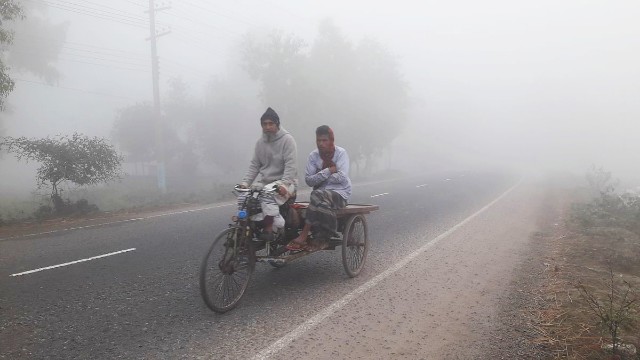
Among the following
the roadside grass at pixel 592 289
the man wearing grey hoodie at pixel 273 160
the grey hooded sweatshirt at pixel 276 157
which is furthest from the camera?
the grey hooded sweatshirt at pixel 276 157

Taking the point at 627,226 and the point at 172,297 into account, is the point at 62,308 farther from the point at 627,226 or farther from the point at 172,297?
the point at 627,226

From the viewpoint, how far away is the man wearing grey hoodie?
5.12 m

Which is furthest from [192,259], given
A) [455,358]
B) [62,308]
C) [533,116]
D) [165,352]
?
[533,116]

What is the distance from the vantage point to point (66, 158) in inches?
526

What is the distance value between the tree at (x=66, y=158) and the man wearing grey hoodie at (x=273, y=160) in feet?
34.3

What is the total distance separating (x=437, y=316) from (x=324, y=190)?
2135mm

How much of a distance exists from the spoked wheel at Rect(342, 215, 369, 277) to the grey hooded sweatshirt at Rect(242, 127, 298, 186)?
111 cm

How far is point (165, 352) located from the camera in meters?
3.52

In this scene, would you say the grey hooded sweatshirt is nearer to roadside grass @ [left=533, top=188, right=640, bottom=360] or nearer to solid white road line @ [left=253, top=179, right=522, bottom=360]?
solid white road line @ [left=253, top=179, right=522, bottom=360]

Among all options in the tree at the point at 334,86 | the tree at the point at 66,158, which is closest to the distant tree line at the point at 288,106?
the tree at the point at 334,86

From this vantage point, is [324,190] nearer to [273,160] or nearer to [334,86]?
[273,160]

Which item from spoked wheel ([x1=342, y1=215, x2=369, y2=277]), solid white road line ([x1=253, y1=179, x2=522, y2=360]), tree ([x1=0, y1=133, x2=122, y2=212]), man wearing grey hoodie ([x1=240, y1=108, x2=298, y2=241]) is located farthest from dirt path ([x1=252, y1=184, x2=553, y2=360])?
tree ([x1=0, y1=133, x2=122, y2=212])

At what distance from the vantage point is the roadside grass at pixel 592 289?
3.74 metres

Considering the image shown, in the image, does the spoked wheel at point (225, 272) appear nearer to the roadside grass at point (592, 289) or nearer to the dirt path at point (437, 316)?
the dirt path at point (437, 316)
